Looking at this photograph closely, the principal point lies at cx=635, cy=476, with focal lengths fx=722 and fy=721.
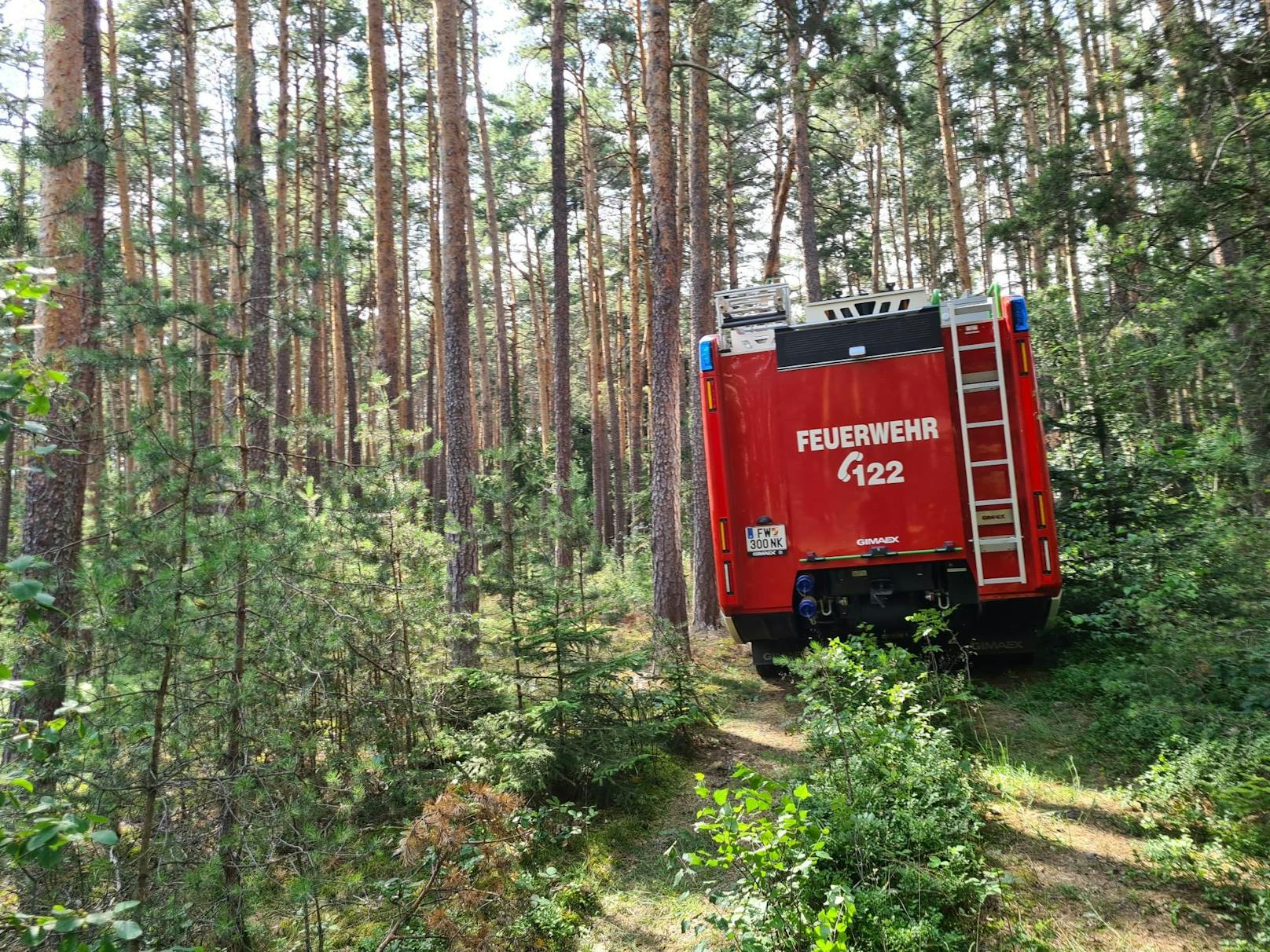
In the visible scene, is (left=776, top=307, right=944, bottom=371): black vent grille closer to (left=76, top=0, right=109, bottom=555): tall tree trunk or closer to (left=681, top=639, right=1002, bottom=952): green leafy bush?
(left=681, top=639, right=1002, bottom=952): green leafy bush

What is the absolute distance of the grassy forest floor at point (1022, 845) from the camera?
128 inches

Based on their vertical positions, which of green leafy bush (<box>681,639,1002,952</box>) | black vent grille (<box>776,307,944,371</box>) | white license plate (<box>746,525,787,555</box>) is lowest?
green leafy bush (<box>681,639,1002,952</box>)

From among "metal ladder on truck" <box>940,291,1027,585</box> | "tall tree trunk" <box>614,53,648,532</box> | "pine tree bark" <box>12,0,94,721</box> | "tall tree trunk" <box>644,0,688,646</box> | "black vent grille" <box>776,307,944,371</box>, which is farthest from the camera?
"tall tree trunk" <box>614,53,648,532</box>

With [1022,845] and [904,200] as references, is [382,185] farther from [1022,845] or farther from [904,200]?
[904,200]

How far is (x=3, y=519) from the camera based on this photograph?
16.8m

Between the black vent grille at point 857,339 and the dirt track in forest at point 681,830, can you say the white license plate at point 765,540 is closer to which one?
the black vent grille at point 857,339

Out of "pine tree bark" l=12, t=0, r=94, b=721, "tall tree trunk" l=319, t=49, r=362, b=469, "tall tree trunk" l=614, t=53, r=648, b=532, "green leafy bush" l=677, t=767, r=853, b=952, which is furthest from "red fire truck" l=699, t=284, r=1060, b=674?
"tall tree trunk" l=319, t=49, r=362, b=469

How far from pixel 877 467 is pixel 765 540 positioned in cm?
119

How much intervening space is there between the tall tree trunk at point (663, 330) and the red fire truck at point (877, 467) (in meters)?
2.45

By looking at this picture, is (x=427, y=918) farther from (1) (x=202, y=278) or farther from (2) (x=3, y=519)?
(1) (x=202, y=278)

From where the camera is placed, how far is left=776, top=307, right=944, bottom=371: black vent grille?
20.7 ft

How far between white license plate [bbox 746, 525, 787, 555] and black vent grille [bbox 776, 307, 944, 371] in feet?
4.86

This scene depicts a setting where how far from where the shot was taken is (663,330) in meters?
9.41

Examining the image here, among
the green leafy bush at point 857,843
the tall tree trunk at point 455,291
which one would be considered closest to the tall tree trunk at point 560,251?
the tall tree trunk at point 455,291
